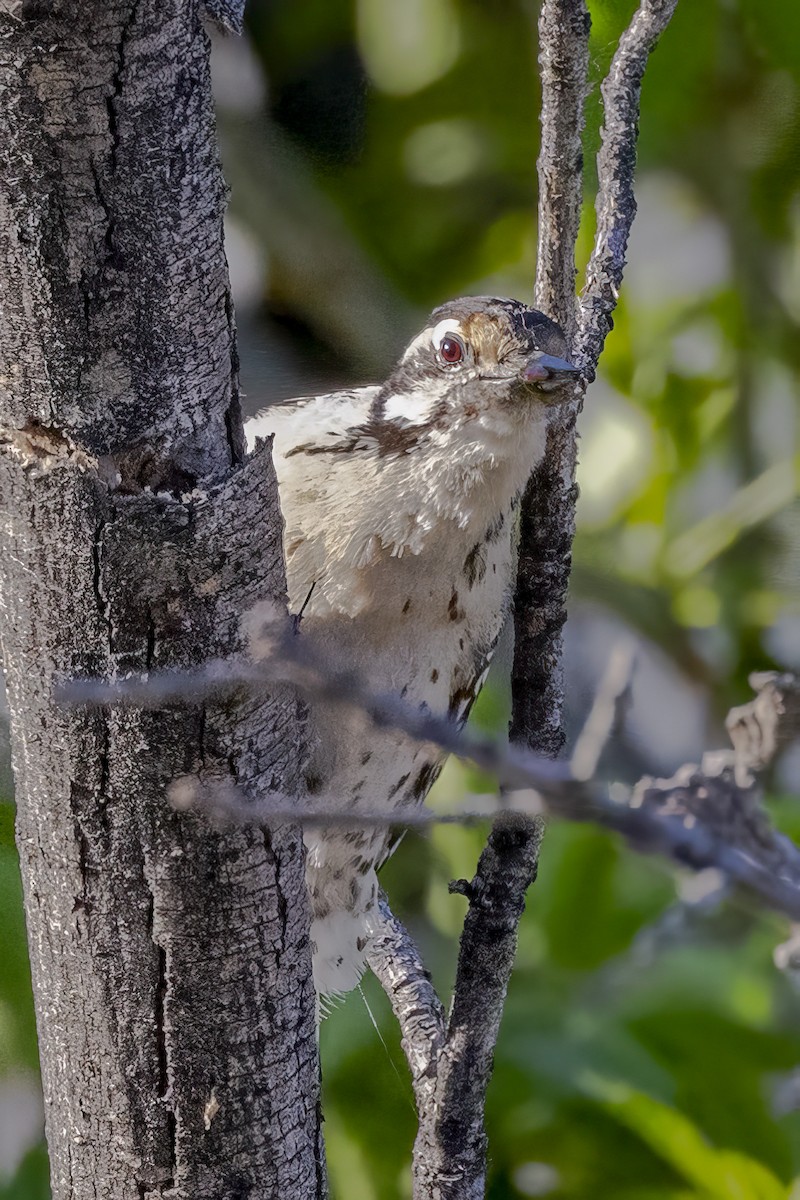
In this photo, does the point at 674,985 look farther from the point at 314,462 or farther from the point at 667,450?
the point at 314,462

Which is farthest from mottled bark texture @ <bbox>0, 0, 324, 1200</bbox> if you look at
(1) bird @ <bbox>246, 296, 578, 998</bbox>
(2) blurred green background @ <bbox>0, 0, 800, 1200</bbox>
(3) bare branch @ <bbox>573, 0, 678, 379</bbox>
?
(2) blurred green background @ <bbox>0, 0, 800, 1200</bbox>

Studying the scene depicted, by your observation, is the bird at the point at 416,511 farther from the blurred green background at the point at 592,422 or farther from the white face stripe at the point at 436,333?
the blurred green background at the point at 592,422

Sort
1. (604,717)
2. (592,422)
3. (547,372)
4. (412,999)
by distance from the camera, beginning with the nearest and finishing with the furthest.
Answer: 1. (604,717)
2. (547,372)
3. (412,999)
4. (592,422)

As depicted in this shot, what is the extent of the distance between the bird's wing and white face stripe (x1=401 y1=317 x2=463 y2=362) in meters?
0.03

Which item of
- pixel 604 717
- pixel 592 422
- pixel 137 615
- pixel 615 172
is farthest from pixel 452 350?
pixel 592 422

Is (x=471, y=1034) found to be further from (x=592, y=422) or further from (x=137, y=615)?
(x=592, y=422)

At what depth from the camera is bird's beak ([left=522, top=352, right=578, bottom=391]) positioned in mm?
486

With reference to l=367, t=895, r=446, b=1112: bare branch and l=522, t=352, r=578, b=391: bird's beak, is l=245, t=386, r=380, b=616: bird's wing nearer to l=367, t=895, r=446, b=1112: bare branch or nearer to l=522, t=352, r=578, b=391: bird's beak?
l=522, t=352, r=578, b=391: bird's beak

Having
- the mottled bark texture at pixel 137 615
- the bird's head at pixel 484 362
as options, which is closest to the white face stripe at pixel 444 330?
the bird's head at pixel 484 362

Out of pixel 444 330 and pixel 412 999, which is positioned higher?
pixel 444 330

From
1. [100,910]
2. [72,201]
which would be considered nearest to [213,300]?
[72,201]

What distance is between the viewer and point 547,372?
487 millimetres

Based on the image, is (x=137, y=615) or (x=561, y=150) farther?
(x=561, y=150)

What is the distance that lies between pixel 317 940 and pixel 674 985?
37 cm
